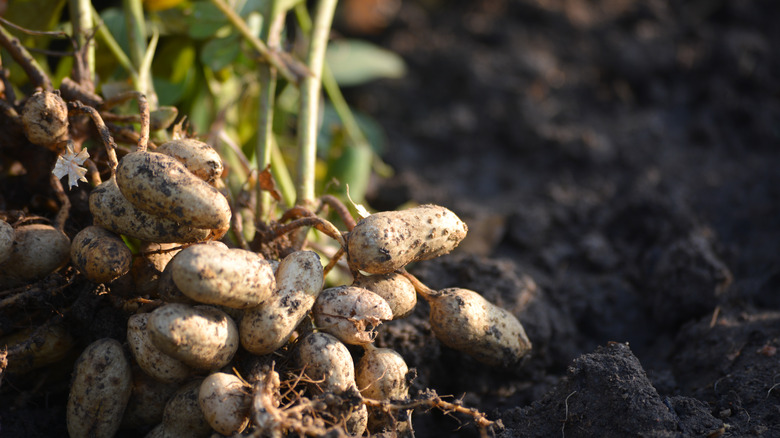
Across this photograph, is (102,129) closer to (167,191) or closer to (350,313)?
(167,191)

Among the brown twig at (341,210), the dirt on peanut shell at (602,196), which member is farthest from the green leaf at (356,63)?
the brown twig at (341,210)

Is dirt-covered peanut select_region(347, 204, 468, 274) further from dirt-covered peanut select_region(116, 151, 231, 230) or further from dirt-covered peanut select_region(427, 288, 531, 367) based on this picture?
dirt-covered peanut select_region(116, 151, 231, 230)

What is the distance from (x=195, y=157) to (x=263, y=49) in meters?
0.56

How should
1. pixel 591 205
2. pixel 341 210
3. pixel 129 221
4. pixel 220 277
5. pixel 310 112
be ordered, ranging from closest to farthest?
pixel 220 277
pixel 129 221
pixel 341 210
pixel 310 112
pixel 591 205

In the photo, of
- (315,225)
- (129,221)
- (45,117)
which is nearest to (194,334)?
(129,221)

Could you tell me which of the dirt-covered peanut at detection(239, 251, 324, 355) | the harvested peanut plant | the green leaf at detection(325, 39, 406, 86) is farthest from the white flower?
the green leaf at detection(325, 39, 406, 86)

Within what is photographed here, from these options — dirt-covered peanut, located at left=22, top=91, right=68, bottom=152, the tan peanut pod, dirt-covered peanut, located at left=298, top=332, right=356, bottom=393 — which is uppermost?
dirt-covered peanut, located at left=22, top=91, right=68, bottom=152

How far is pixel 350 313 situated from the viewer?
3.79 feet

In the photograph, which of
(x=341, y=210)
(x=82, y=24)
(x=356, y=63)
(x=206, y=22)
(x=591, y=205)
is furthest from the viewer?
(x=356, y=63)

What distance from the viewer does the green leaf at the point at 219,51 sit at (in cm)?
172

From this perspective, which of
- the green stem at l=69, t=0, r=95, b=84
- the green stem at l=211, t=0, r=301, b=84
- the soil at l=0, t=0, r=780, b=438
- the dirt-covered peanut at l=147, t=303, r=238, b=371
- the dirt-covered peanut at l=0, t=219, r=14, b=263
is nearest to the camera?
the dirt-covered peanut at l=147, t=303, r=238, b=371

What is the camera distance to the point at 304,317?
1.17m

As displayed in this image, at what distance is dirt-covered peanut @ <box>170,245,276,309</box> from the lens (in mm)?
1016

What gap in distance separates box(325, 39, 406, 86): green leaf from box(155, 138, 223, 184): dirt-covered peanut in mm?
1511
